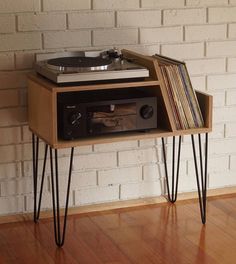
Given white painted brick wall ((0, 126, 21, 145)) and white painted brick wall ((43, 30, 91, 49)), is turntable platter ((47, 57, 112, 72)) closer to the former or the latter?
white painted brick wall ((43, 30, 91, 49))

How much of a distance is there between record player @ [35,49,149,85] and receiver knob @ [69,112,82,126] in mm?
124

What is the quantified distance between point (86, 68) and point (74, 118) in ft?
0.65

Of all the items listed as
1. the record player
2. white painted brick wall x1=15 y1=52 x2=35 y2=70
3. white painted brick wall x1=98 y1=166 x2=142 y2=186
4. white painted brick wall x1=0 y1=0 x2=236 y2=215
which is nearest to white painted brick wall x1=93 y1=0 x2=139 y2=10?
white painted brick wall x1=0 y1=0 x2=236 y2=215

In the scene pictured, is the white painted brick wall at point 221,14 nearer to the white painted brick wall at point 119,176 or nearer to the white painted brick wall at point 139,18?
the white painted brick wall at point 139,18

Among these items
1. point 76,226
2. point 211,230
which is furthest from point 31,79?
point 211,230

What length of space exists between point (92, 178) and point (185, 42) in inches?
29.5

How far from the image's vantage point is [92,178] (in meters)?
3.08

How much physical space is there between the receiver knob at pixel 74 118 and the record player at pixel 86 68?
0.12m

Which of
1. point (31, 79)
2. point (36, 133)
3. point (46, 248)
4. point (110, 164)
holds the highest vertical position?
point (31, 79)

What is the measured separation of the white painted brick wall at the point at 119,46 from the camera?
112 inches

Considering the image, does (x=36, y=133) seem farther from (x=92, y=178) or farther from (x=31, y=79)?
(x=92, y=178)

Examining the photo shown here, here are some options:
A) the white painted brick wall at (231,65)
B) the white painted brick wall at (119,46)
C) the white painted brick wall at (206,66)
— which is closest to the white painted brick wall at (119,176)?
the white painted brick wall at (119,46)

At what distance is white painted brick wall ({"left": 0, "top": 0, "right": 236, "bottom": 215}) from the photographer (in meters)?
2.84

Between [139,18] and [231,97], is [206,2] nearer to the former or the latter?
[139,18]
